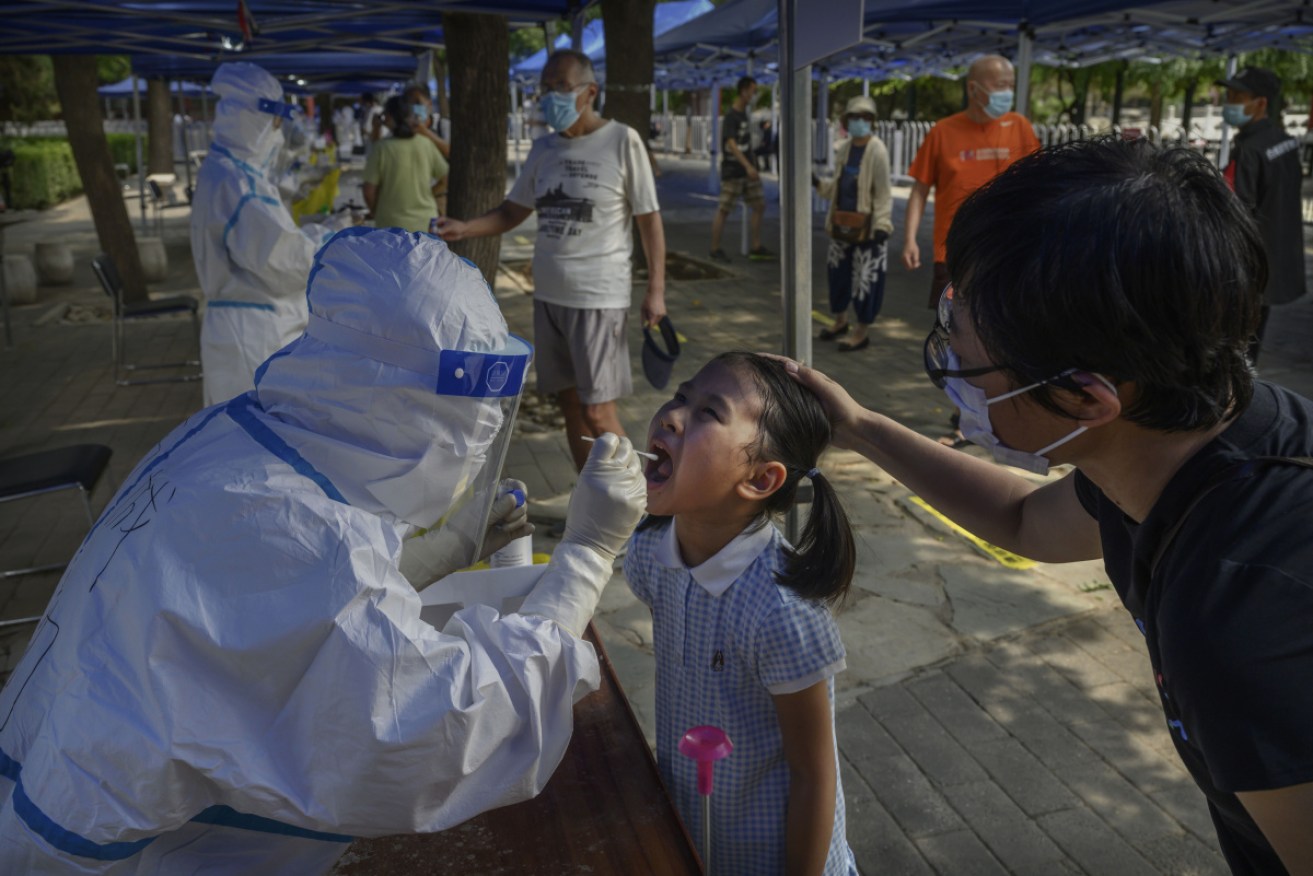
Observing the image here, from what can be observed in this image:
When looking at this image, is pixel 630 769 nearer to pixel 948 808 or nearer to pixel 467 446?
pixel 467 446

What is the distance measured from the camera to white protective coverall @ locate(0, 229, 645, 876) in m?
1.22

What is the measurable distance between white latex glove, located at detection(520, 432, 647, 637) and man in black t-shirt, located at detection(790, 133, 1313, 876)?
0.66 m

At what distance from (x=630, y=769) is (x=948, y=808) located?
151 centimetres

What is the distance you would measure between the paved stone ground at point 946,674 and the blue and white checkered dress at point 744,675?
99 centimetres

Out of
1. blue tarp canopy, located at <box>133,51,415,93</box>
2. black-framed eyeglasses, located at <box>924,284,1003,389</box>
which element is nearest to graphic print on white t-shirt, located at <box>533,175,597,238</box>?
black-framed eyeglasses, located at <box>924,284,1003,389</box>

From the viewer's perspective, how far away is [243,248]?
15.2 feet

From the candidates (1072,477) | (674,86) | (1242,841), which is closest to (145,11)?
(1072,477)

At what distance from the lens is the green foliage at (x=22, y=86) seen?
2553 centimetres

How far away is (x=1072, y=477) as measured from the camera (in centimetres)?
165

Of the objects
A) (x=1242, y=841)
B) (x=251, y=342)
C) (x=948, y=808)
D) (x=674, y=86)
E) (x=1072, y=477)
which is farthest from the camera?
(x=674, y=86)

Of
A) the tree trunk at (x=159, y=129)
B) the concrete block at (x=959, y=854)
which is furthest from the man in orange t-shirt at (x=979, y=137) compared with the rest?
the tree trunk at (x=159, y=129)

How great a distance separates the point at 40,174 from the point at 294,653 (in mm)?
24771

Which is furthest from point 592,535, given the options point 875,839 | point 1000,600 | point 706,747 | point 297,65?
point 297,65

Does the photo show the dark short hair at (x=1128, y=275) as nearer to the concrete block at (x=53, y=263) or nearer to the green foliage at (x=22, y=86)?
the concrete block at (x=53, y=263)
